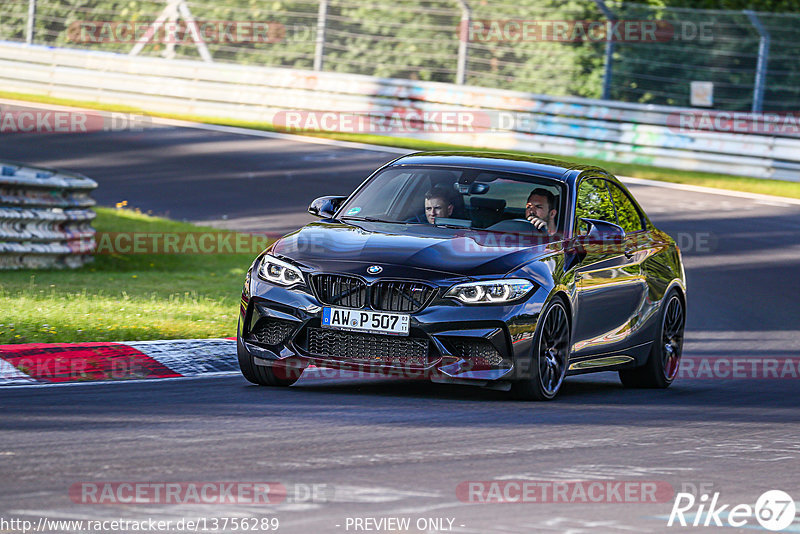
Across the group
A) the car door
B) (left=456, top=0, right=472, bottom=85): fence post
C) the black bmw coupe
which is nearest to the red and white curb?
the black bmw coupe

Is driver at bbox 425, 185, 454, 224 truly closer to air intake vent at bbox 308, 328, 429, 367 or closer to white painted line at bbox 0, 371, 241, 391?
air intake vent at bbox 308, 328, 429, 367

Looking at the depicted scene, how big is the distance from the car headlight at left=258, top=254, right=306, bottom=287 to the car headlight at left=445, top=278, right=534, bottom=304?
89 centimetres

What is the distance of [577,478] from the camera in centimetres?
649

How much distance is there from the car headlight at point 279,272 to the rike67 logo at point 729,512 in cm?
294

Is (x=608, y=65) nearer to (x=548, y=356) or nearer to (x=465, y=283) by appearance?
(x=548, y=356)

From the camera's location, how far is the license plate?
322 inches

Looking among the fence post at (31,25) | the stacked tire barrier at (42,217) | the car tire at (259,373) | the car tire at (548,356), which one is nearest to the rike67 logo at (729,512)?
the car tire at (548,356)

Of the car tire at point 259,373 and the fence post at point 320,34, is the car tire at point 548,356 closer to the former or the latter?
the car tire at point 259,373

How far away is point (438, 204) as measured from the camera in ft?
30.9

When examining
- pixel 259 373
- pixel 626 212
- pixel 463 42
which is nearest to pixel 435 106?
pixel 463 42

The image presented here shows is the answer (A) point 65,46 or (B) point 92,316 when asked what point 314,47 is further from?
(B) point 92,316

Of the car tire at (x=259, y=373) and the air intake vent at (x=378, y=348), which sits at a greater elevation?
the air intake vent at (x=378, y=348)

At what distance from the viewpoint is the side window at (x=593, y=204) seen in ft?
31.4

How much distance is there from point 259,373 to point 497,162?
88.3 inches
